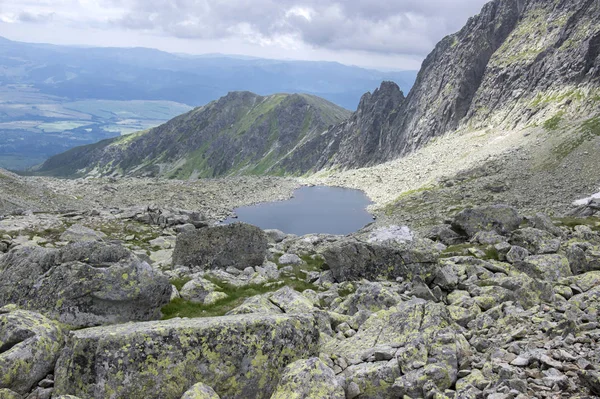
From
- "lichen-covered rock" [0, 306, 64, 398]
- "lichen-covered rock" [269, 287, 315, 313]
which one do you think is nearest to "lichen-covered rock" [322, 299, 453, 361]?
"lichen-covered rock" [269, 287, 315, 313]

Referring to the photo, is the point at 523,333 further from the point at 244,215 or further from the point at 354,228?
the point at 244,215

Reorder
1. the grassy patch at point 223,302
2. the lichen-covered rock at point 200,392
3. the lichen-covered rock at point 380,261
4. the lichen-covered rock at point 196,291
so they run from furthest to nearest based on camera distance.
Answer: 1. the lichen-covered rock at point 380,261
2. the lichen-covered rock at point 196,291
3. the grassy patch at point 223,302
4. the lichen-covered rock at point 200,392

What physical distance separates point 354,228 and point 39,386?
86.9 m

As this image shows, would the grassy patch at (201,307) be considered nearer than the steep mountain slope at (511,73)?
Yes

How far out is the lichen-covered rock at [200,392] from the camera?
412 inches

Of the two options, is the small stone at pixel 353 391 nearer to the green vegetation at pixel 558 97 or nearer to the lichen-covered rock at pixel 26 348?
the lichen-covered rock at pixel 26 348

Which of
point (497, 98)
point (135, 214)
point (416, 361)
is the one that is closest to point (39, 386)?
point (416, 361)

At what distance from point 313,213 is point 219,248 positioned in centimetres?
8634

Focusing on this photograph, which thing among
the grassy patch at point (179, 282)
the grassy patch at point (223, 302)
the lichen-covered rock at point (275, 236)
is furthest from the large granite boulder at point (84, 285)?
the lichen-covered rock at point (275, 236)

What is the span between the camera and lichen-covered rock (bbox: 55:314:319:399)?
1095 cm

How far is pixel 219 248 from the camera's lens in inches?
1164

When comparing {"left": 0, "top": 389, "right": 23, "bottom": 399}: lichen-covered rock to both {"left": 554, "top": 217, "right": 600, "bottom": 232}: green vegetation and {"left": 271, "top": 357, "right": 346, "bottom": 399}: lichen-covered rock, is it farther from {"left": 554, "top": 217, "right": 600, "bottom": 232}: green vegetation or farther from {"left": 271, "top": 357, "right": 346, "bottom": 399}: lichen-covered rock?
{"left": 554, "top": 217, "right": 600, "bottom": 232}: green vegetation

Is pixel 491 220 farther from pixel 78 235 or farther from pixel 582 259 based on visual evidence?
pixel 78 235

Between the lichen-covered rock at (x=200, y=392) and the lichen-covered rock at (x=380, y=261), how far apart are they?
15.2 m
